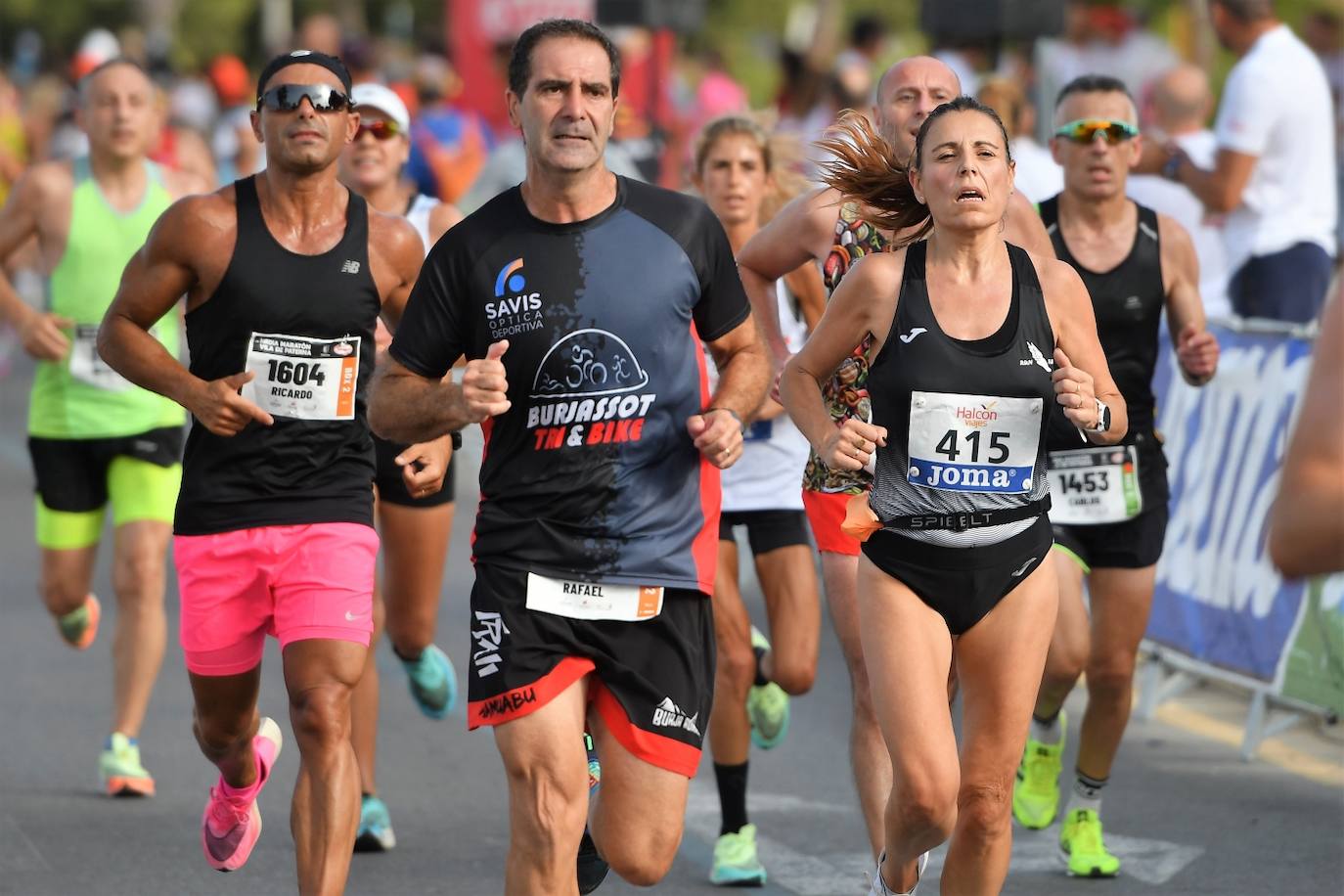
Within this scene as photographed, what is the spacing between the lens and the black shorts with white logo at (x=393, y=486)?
24.5 feet

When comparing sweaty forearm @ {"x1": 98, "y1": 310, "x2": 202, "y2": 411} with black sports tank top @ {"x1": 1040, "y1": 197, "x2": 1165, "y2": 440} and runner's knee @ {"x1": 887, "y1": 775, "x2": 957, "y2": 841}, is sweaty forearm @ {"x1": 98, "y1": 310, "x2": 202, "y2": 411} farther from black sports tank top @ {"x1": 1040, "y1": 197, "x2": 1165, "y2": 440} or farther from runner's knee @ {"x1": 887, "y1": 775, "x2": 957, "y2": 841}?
black sports tank top @ {"x1": 1040, "y1": 197, "x2": 1165, "y2": 440}

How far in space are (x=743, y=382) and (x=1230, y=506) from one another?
4088 millimetres

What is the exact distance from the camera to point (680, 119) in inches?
897

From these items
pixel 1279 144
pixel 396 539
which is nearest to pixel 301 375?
pixel 396 539

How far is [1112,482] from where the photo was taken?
6.88 meters

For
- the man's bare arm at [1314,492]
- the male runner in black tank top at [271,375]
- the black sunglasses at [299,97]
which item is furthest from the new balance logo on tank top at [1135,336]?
the man's bare arm at [1314,492]

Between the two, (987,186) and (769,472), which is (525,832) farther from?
→ (769,472)

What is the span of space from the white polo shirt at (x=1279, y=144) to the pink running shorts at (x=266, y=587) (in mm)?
5763

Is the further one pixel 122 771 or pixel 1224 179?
pixel 1224 179

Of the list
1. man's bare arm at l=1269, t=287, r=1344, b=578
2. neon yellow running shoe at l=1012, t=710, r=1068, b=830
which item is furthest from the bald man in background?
man's bare arm at l=1269, t=287, r=1344, b=578

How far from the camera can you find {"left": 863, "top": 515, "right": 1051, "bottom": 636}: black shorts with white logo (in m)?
5.35

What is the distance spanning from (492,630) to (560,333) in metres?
0.68

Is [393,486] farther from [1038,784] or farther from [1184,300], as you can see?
[1184,300]

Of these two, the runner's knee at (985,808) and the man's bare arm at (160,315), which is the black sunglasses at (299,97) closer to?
the man's bare arm at (160,315)
